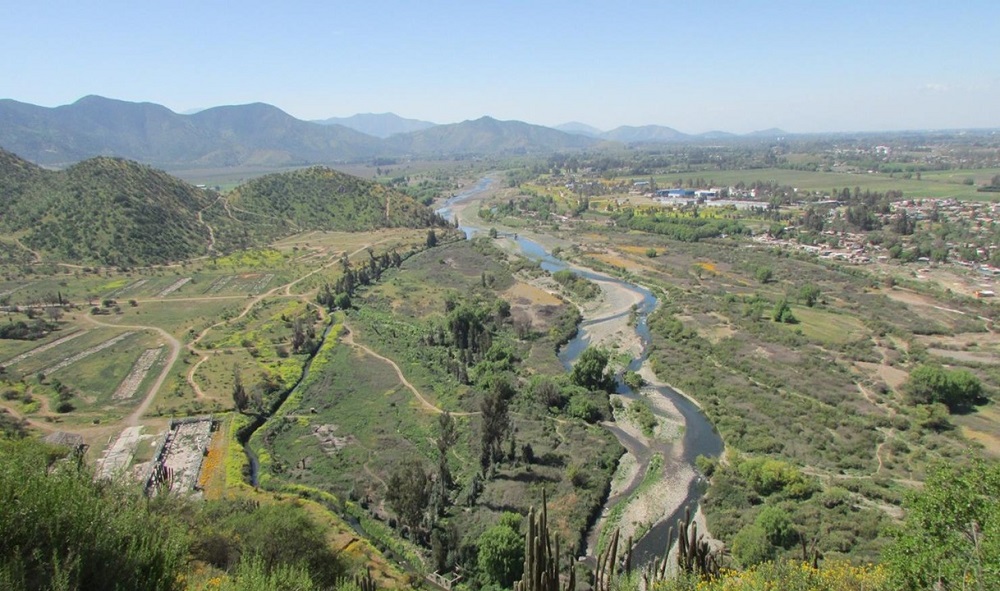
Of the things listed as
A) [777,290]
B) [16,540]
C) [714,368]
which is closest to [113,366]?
[16,540]

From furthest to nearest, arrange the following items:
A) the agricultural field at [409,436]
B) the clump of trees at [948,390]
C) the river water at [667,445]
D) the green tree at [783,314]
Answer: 1. the green tree at [783,314]
2. the clump of trees at [948,390]
3. the agricultural field at [409,436]
4. the river water at [667,445]

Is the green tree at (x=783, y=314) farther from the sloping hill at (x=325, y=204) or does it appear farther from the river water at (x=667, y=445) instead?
the sloping hill at (x=325, y=204)

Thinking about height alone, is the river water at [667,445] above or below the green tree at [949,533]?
below

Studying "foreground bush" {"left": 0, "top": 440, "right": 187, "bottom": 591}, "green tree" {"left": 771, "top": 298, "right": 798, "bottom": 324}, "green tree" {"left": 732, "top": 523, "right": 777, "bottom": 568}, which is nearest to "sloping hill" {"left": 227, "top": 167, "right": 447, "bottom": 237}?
"green tree" {"left": 771, "top": 298, "right": 798, "bottom": 324}

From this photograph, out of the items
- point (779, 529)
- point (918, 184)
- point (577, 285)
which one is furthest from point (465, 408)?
point (918, 184)

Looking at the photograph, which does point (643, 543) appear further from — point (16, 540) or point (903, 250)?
point (903, 250)

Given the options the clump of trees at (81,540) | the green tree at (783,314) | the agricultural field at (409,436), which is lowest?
the agricultural field at (409,436)

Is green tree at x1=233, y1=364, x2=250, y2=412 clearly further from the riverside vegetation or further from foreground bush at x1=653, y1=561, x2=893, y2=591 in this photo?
foreground bush at x1=653, y1=561, x2=893, y2=591

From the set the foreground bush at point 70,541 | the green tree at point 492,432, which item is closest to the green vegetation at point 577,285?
the green tree at point 492,432
